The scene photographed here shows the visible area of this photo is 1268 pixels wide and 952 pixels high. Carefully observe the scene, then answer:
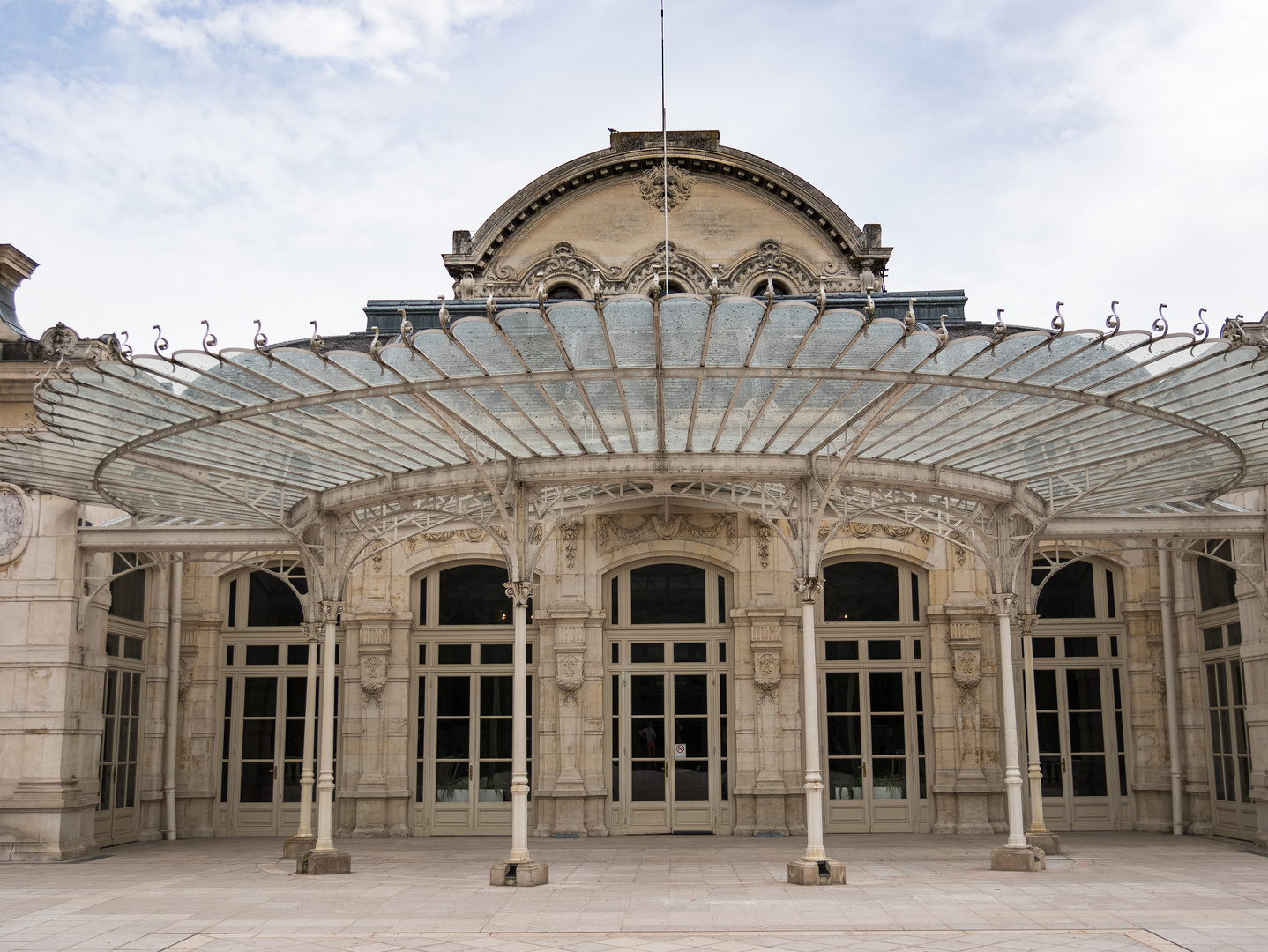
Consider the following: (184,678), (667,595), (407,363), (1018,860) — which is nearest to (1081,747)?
(1018,860)

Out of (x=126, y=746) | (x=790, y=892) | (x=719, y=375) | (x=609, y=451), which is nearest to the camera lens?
(x=719, y=375)

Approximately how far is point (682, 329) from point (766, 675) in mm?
7397

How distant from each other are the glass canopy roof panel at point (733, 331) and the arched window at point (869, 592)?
7324 millimetres

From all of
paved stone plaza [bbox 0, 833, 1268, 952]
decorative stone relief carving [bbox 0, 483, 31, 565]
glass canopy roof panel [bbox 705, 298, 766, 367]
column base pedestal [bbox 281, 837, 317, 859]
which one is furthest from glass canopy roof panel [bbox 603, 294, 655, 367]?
decorative stone relief carving [bbox 0, 483, 31, 565]

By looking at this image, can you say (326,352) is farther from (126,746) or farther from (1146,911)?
(126,746)

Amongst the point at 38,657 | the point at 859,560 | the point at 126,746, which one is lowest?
the point at 126,746

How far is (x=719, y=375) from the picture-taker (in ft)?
29.1

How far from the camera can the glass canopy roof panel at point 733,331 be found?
8180 mm

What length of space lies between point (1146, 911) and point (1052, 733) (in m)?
7.14

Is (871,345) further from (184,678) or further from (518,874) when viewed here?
(184,678)

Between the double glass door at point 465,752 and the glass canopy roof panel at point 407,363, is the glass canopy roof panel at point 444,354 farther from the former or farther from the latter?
the double glass door at point 465,752

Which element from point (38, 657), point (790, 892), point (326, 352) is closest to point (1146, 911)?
point (790, 892)

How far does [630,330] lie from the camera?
846 centimetres

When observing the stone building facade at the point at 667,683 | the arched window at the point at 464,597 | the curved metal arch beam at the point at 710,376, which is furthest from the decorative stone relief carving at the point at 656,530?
the curved metal arch beam at the point at 710,376
